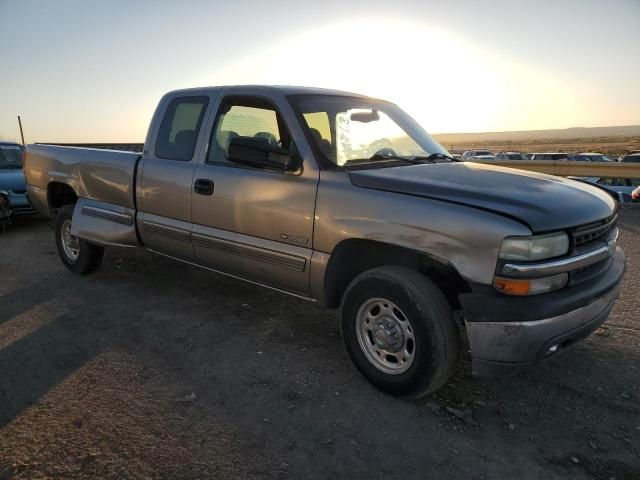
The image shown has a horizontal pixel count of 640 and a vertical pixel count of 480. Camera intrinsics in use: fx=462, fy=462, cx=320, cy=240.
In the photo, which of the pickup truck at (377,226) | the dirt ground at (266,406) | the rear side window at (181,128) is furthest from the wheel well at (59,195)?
the rear side window at (181,128)

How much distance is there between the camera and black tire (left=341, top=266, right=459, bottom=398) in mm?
2652

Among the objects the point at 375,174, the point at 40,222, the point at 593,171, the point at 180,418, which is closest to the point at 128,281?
the point at 180,418

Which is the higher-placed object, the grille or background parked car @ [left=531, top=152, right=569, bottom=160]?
the grille

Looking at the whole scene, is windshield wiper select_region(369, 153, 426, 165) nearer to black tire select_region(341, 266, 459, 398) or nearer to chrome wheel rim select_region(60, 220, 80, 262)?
black tire select_region(341, 266, 459, 398)

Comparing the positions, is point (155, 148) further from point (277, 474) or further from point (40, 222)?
point (40, 222)

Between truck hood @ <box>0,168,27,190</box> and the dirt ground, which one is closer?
the dirt ground

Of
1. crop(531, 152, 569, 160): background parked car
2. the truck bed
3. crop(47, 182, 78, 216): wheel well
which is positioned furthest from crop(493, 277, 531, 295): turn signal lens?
crop(531, 152, 569, 160): background parked car

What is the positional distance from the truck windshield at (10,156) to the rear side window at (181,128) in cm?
619

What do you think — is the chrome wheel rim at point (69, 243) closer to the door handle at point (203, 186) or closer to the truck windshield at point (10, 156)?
the door handle at point (203, 186)

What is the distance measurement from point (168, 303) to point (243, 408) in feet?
6.81

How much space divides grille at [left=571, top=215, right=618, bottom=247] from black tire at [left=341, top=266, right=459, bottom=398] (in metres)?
0.81

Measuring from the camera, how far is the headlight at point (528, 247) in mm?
2381

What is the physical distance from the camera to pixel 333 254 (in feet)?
10.2

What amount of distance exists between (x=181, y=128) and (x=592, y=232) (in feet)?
11.1
